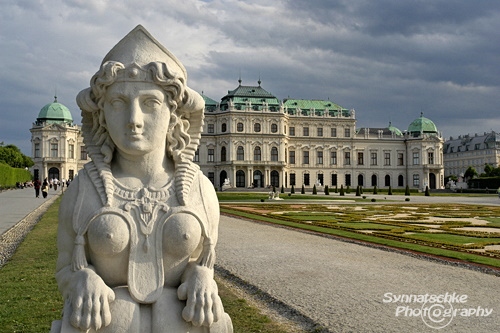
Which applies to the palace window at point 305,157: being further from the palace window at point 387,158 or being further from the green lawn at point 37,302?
the green lawn at point 37,302

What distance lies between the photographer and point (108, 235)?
252cm

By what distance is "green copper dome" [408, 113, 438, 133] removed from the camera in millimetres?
68250

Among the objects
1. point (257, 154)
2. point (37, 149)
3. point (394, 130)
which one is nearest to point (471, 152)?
point (394, 130)

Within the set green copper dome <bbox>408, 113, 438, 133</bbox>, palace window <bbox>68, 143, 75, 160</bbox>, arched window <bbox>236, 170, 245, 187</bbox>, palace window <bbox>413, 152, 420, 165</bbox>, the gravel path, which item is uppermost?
green copper dome <bbox>408, 113, 438, 133</bbox>

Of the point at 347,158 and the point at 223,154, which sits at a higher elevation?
the point at 223,154

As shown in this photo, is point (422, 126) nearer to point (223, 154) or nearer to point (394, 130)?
point (394, 130)

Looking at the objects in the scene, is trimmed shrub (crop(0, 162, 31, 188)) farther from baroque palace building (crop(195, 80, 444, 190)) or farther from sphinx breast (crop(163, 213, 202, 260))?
sphinx breast (crop(163, 213, 202, 260))

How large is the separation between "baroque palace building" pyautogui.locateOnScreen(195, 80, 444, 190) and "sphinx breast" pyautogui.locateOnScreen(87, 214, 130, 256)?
184 feet

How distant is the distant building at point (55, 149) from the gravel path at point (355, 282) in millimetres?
57127

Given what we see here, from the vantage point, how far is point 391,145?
2667 inches

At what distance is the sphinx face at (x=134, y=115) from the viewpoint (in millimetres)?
2686

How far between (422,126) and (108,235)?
7051 centimetres

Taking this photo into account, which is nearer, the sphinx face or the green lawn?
the sphinx face

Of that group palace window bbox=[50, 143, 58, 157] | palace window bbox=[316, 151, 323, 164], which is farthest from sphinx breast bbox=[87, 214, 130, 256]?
palace window bbox=[50, 143, 58, 157]
